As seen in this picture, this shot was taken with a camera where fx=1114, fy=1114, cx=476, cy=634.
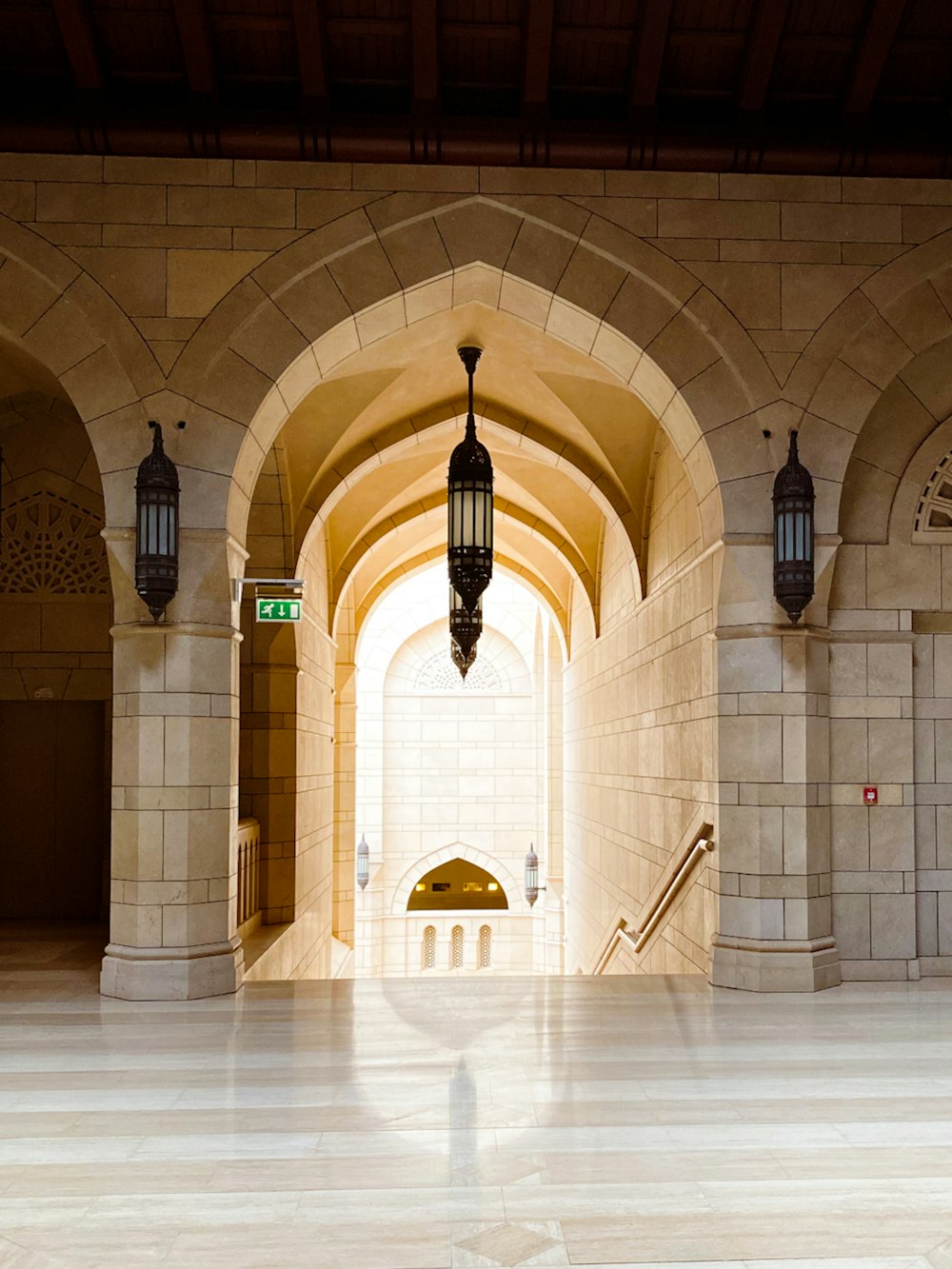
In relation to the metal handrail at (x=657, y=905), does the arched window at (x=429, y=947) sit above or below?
below

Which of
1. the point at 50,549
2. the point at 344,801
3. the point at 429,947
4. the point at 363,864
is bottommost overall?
the point at 429,947

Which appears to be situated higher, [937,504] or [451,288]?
[451,288]

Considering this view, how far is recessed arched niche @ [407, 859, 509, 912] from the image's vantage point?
80.4 feet

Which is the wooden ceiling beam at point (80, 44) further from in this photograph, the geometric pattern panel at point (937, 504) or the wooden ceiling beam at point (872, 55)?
the geometric pattern panel at point (937, 504)

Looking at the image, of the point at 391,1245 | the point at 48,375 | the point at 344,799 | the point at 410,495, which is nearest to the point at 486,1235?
the point at 391,1245

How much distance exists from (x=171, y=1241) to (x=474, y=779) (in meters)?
20.8

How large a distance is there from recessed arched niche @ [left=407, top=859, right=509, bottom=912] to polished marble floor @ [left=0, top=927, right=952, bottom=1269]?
60.3ft

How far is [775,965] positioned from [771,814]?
886 mm

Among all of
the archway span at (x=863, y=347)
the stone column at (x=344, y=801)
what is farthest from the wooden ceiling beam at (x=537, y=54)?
the stone column at (x=344, y=801)

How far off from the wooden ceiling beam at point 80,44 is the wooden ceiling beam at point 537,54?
245cm

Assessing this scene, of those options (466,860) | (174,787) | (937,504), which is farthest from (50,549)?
(466,860)

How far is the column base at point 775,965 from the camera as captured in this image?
259 inches

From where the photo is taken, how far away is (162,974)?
21.0 ft

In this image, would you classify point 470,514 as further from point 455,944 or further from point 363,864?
point 455,944
